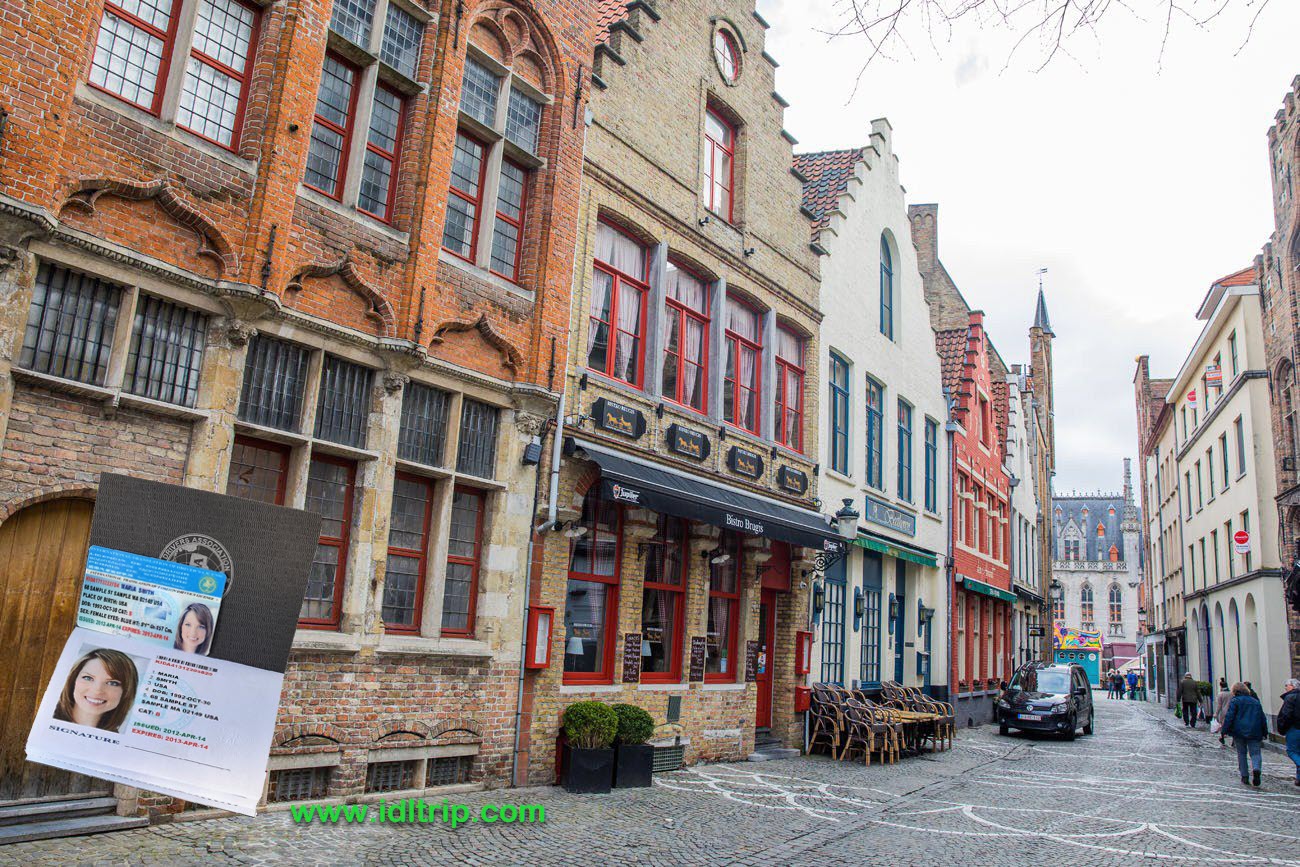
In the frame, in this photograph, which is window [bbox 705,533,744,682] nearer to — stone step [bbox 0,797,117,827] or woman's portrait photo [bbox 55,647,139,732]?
stone step [bbox 0,797,117,827]

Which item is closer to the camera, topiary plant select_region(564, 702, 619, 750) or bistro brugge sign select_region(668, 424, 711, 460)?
topiary plant select_region(564, 702, 619, 750)

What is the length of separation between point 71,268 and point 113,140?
109 cm

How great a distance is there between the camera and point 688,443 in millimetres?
14039

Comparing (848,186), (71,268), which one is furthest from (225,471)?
(848,186)

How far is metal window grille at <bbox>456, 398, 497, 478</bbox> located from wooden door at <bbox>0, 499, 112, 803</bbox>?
4.02 m

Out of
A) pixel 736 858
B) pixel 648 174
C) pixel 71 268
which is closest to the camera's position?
pixel 71 268

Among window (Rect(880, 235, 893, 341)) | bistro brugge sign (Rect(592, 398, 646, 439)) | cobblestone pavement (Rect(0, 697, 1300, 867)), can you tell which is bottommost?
cobblestone pavement (Rect(0, 697, 1300, 867))

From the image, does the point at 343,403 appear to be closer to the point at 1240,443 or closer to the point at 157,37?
the point at 157,37

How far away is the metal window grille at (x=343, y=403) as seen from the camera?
9.27 m

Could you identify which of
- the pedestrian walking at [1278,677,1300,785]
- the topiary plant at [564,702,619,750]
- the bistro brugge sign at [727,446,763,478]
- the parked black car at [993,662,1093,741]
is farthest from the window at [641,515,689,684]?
the parked black car at [993,662,1093,741]

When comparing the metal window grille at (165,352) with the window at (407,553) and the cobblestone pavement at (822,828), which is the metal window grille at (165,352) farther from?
the cobblestone pavement at (822,828)

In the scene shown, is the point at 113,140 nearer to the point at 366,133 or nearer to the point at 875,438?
the point at 366,133

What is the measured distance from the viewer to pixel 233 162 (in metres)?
8.42

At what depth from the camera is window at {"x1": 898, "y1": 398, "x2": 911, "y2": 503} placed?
2234 centimetres
